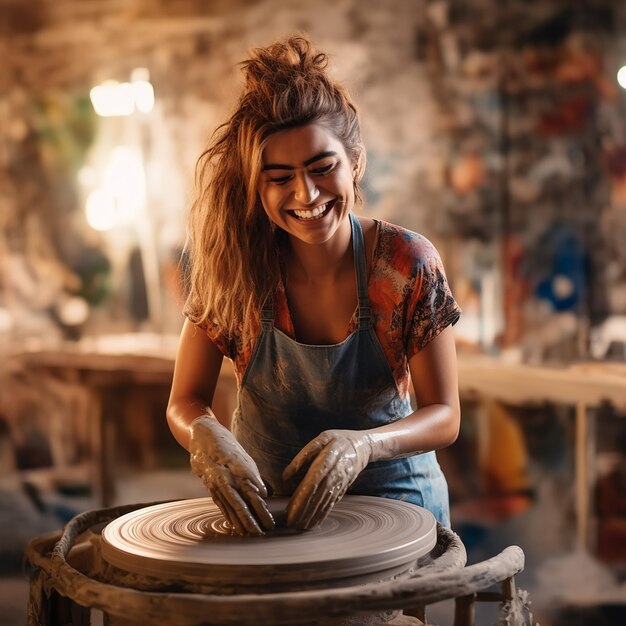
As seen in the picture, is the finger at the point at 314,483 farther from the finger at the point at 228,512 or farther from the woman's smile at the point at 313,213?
the woman's smile at the point at 313,213

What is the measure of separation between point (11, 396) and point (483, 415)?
2.95m

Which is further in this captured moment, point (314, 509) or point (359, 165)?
point (359, 165)

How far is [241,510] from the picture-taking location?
180cm

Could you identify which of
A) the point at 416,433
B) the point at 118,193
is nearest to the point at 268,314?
the point at 416,433

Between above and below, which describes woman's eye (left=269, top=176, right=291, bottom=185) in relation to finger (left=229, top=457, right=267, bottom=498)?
above

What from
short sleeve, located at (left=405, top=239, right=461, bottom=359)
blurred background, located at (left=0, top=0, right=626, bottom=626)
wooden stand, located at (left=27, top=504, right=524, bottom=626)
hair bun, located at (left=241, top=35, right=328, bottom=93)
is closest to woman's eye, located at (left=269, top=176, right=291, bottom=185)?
hair bun, located at (left=241, top=35, right=328, bottom=93)

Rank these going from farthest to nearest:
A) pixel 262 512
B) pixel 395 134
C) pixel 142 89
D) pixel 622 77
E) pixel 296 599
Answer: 1. pixel 142 89
2. pixel 395 134
3. pixel 622 77
4. pixel 262 512
5. pixel 296 599

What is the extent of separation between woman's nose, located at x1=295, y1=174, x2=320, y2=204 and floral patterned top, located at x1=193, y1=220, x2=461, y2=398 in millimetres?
244

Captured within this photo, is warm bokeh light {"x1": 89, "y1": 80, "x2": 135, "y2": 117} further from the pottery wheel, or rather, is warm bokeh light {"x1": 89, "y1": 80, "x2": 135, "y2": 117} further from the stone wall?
the pottery wheel

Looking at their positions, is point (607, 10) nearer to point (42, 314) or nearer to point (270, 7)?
point (270, 7)

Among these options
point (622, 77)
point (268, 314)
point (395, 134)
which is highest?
point (622, 77)

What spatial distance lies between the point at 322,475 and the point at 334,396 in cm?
44

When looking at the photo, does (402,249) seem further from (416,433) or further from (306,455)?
(306,455)

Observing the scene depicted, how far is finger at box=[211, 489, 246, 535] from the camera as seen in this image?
71.3 inches
